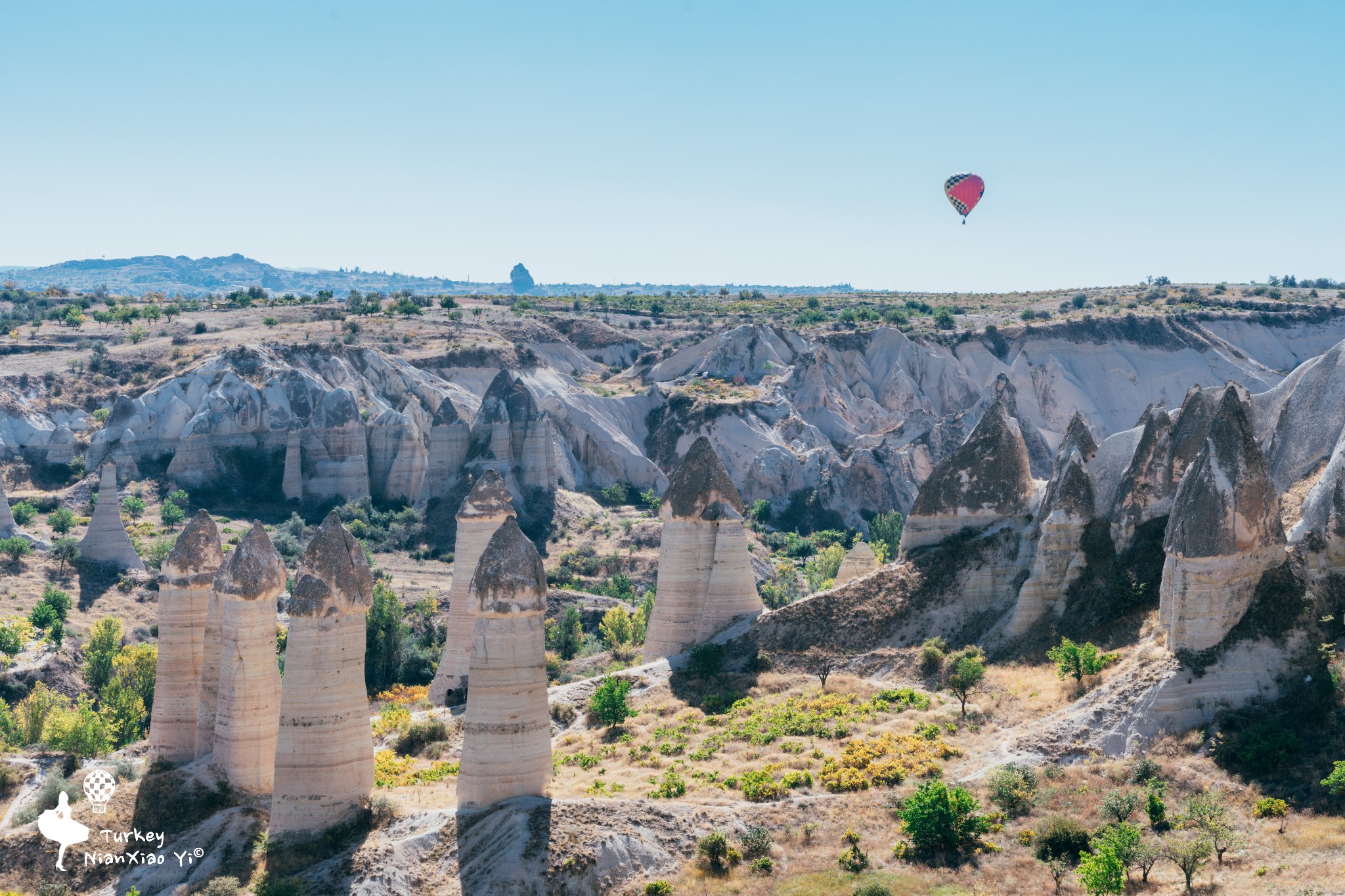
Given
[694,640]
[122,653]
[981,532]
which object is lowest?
[122,653]

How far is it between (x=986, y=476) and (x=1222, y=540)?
10.4m

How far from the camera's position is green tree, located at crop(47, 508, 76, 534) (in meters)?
57.2

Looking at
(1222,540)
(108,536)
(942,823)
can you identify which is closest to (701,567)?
(942,823)

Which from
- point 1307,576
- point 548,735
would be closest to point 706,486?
point 548,735

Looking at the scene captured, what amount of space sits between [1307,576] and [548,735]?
49.3 feet

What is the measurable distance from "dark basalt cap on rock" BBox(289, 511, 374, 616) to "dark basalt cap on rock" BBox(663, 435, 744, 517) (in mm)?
12217

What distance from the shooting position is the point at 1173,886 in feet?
62.8

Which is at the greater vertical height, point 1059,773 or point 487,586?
point 487,586

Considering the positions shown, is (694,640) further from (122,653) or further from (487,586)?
(122,653)

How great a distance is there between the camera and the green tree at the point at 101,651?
41.7 metres

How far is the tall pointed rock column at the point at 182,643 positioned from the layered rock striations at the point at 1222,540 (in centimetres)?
1994

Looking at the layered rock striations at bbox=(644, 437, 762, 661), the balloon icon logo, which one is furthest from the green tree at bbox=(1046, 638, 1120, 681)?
the balloon icon logo

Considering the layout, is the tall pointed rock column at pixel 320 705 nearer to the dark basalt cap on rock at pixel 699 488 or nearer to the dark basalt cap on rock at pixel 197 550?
the dark basalt cap on rock at pixel 197 550

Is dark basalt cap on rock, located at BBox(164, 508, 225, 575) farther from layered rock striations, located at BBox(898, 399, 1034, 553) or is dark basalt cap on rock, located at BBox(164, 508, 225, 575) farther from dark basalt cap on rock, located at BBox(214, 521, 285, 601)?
layered rock striations, located at BBox(898, 399, 1034, 553)
